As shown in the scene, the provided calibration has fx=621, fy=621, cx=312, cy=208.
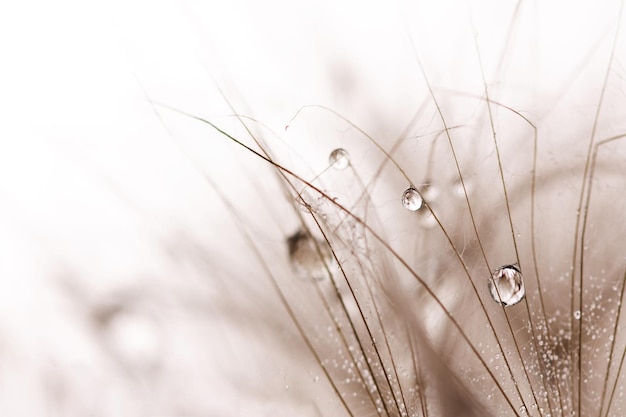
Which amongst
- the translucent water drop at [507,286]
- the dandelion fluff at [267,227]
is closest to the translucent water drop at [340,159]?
the dandelion fluff at [267,227]

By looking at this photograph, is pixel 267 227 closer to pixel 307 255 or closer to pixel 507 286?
pixel 307 255

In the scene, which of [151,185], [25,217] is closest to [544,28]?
[151,185]

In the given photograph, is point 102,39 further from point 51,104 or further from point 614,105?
point 614,105

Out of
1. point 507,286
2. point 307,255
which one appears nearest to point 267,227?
point 307,255

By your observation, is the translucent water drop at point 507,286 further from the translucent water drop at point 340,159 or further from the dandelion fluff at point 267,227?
the translucent water drop at point 340,159

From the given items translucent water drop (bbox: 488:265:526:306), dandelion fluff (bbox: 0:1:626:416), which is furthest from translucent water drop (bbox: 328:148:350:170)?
translucent water drop (bbox: 488:265:526:306)
